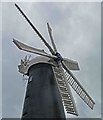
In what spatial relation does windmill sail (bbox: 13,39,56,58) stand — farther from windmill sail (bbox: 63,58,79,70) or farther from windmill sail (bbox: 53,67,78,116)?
windmill sail (bbox: 63,58,79,70)

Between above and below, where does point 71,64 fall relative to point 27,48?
below

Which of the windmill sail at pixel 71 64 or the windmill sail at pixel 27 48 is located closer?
the windmill sail at pixel 27 48

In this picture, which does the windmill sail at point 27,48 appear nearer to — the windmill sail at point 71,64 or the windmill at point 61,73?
the windmill at point 61,73

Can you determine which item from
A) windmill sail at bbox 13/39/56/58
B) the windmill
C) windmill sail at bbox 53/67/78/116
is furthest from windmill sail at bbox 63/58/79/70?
windmill sail at bbox 53/67/78/116

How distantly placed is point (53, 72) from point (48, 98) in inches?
102

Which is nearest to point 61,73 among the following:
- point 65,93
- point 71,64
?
point 65,93

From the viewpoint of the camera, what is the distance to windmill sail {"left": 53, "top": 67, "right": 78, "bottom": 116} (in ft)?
62.5

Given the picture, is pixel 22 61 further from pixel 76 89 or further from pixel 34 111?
pixel 34 111

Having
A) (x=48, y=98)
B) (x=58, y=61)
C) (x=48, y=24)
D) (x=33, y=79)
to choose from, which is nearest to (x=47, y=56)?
(x=58, y=61)

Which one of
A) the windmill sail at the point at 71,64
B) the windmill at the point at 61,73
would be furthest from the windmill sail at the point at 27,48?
the windmill sail at the point at 71,64

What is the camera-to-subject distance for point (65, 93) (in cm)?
1997

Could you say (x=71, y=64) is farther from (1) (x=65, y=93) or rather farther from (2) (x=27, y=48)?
(1) (x=65, y=93)

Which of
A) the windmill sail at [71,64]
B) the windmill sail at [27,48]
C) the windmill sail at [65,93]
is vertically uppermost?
the windmill sail at [27,48]

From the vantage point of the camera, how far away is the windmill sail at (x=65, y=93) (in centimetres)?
1906
